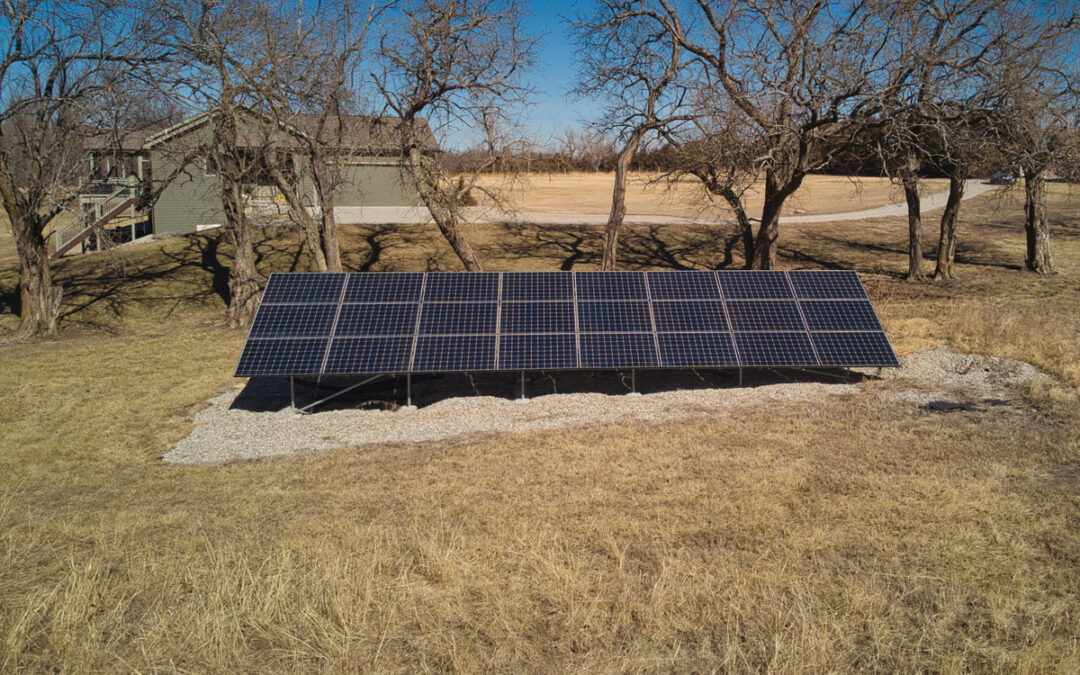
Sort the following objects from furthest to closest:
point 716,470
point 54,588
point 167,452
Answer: point 167,452 → point 716,470 → point 54,588

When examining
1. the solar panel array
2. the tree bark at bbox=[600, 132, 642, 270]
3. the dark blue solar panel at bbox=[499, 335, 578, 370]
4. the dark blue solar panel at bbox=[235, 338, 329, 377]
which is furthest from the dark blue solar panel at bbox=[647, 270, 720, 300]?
the tree bark at bbox=[600, 132, 642, 270]

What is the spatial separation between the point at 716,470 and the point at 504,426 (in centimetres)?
348

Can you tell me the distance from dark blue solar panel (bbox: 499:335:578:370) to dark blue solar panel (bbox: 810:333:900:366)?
4031mm

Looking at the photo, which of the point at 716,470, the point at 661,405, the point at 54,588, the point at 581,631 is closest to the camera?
the point at 581,631

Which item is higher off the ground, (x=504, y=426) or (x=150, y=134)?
(x=150, y=134)

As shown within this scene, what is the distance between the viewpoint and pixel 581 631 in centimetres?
525

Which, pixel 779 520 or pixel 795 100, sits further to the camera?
pixel 795 100

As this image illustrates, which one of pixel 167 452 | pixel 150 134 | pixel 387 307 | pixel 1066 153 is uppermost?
pixel 150 134

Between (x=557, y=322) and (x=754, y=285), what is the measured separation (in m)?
3.82

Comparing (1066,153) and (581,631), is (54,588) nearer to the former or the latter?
(581,631)

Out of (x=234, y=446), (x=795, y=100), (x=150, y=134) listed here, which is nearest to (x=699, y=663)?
(x=234, y=446)

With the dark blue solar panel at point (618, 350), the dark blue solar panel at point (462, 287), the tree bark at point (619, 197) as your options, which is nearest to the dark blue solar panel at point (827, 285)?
the dark blue solar panel at point (618, 350)

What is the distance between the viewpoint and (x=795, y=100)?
1535 cm

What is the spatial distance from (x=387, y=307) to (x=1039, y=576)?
31.9 ft
